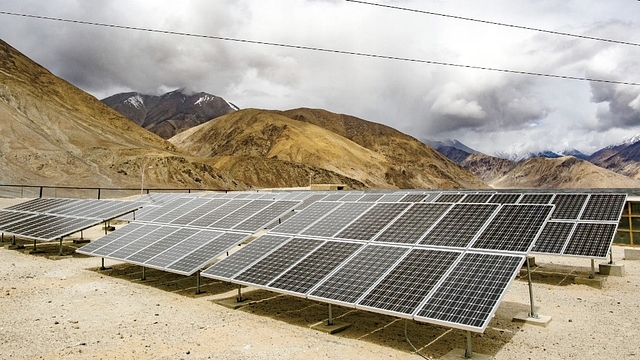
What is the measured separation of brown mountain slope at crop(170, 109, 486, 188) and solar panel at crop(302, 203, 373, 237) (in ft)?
276

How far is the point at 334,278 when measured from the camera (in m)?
9.29

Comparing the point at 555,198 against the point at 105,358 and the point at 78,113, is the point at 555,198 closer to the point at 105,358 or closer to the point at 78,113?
the point at 105,358

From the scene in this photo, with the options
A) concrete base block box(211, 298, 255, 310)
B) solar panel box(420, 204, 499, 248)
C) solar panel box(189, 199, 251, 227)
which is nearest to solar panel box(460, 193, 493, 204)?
solar panel box(420, 204, 499, 248)

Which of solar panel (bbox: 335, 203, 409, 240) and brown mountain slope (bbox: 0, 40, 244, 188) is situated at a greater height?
brown mountain slope (bbox: 0, 40, 244, 188)

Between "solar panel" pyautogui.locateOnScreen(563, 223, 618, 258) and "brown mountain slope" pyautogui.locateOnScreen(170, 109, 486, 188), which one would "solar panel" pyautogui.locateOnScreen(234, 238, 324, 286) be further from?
"brown mountain slope" pyautogui.locateOnScreen(170, 109, 486, 188)

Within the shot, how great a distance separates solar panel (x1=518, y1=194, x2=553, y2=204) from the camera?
17.1 meters

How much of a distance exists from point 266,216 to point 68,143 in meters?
71.0

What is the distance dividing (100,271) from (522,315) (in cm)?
1412

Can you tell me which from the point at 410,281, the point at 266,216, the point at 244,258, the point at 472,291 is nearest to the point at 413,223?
the point at 410,281

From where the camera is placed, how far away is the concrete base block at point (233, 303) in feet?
37.7

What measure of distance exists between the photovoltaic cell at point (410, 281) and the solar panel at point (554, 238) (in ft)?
22.1

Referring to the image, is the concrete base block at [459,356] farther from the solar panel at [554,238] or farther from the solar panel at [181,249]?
the solar panel at [181,249]

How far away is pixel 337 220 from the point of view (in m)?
12.2

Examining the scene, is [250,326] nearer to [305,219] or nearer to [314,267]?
[314,267]
